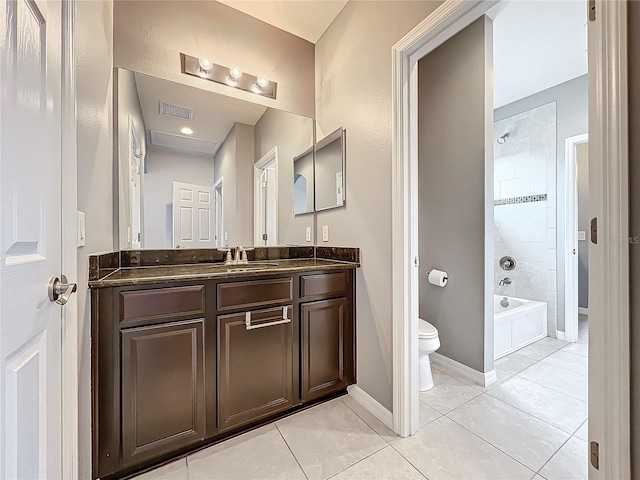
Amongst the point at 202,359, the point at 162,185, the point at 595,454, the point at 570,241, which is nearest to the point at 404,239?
the point at 595,454

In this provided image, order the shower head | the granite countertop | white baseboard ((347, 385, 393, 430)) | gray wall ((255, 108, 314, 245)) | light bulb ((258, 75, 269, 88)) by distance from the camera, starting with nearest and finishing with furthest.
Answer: the granite countertop
white baseboard ((347, 385, 393, 430))
light bulb ((258, 75, 269, 88))
gray wall ((255, 108, 314, 245))
the shower head

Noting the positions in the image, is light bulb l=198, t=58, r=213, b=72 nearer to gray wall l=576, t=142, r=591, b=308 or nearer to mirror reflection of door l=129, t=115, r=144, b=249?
mirror reflection of door l=129, t=115, r=144, b=249

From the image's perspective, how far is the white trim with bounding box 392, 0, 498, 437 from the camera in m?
1.47

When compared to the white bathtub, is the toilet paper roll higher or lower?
higher

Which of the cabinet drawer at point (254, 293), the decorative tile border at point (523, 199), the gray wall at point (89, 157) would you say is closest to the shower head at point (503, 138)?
the decorative tile border at point (523, 199)

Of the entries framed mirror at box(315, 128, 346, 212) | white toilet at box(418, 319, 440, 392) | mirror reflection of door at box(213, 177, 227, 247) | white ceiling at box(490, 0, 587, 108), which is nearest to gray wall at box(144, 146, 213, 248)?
mirror reflection of door at box(213, 177, 227, 247)

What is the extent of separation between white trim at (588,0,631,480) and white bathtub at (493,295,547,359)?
5.53 ft

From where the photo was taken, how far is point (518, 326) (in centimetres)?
260

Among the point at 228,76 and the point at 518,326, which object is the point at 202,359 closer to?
the point at 228,76

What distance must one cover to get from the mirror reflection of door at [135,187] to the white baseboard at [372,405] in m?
1.72

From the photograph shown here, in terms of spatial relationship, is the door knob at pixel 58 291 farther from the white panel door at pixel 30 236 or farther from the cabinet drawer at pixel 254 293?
the cabinet drawer at pixel 254 293

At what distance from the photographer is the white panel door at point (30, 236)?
1.83 feet

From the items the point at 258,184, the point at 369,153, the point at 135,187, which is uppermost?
the point at 369,153

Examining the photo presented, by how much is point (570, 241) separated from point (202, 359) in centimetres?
362
